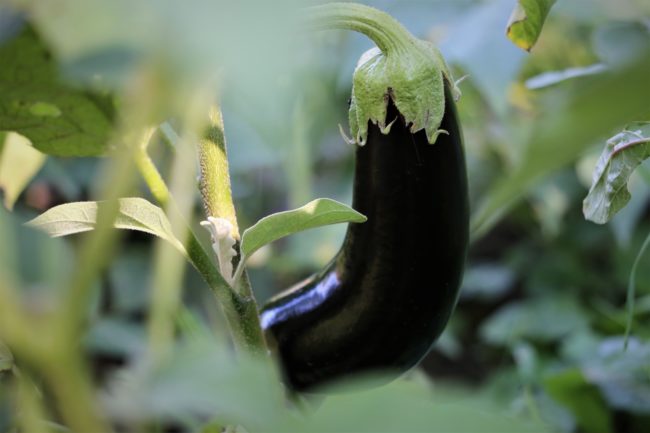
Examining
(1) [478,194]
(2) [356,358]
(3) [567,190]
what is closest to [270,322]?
(2) [356,358]

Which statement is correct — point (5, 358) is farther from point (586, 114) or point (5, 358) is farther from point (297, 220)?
point (586, 114)

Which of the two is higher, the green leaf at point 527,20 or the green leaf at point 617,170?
the green leaf at point 527,20

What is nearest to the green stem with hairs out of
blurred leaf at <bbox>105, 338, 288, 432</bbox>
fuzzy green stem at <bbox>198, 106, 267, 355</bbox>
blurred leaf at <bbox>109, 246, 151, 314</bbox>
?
→ fuzzy green stem at <bbox>198, 106, 267, 355</bbox>

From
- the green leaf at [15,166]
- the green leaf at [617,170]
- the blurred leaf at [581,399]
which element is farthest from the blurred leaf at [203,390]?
the blurred leaf at [581,399]

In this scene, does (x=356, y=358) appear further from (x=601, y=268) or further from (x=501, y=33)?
(x=601, y=268)

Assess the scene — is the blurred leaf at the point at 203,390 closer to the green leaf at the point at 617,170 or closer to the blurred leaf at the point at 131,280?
the green leaf at the point at 617,170
